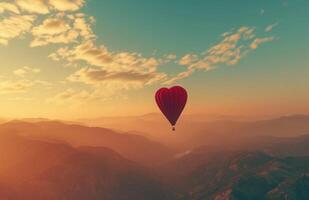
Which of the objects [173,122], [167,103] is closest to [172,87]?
[167,103]

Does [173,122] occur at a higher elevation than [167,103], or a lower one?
lower

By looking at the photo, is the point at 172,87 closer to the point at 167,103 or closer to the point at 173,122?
the point at 167,103

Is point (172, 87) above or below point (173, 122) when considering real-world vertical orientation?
above

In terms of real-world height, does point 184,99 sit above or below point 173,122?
above
